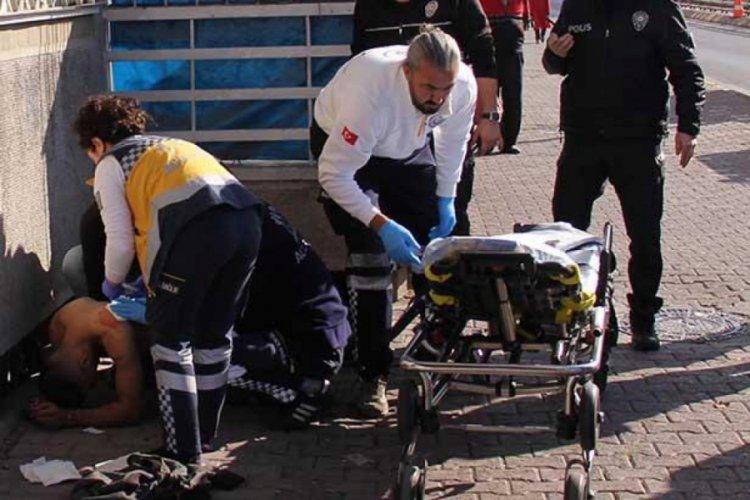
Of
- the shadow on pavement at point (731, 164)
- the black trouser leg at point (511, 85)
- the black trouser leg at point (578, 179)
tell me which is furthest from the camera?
the shadow on pavement at point (731, 164)

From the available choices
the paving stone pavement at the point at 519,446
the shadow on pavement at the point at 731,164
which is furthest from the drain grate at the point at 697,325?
the shadow on pavement at the point at 731,164

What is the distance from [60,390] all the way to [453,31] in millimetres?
2660

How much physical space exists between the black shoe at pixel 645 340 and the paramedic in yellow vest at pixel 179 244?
8.01 ft

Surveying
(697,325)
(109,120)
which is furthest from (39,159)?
(697,325)

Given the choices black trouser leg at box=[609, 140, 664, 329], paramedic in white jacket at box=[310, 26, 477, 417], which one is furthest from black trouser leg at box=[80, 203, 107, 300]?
black trouser leg at box=[609, 140, 664, 329]

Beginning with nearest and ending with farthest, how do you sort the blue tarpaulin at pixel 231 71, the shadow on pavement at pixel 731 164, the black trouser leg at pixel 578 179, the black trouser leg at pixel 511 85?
the black trouser leg at pixel 578 179
the blue tarpaulin at pixel 231 71
the black trouser leg at pixel 511 85
the shadow on pavement at pixel 731 164

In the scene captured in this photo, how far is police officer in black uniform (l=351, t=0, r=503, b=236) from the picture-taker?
21.1ft

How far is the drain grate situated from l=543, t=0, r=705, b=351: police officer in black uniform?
31 centimetres

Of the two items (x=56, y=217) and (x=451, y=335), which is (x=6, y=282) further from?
(x=451, y=335)

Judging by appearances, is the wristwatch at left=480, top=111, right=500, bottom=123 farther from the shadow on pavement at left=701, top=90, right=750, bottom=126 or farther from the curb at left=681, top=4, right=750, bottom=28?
the curb at left=681, top=4, right=750, bottom=28

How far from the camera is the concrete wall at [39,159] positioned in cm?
575

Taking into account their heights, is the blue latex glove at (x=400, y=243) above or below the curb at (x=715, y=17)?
above

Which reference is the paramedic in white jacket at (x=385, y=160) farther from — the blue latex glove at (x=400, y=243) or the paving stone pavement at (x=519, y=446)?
the paving stone pavement at (x=519, y=446)

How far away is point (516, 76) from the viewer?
1125 centimetres
